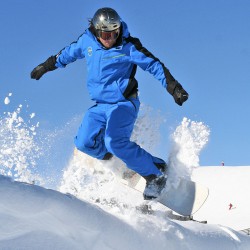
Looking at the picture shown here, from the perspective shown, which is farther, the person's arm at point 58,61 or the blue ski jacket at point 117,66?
the person's arm at point 58,61

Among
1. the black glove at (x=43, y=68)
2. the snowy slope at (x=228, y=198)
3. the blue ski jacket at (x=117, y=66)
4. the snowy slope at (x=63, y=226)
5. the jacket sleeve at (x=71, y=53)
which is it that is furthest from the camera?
the snowy slope at (x=228, y=198)

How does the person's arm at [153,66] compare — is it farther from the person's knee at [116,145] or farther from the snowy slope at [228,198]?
the snowy slope at [228,198]

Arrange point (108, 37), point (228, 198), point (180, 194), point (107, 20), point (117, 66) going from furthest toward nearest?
point (228, 198) → point (180, 194) → point (117, 66) → point (108, 37) → point (107, 20)

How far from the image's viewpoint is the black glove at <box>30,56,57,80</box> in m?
5.80

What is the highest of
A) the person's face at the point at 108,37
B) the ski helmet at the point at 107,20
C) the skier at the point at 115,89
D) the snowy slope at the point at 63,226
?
the ski helmet at the point at 107,20

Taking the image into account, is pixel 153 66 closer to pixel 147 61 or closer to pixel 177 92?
pixel 147 61

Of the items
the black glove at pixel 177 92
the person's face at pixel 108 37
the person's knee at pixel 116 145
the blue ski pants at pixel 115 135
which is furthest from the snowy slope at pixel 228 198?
the person's face at pixel 108 37

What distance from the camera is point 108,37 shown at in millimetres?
4945

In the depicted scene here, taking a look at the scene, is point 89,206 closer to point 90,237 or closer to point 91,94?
point 90,237

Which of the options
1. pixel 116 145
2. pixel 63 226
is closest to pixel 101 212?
Result: pixel 63 226

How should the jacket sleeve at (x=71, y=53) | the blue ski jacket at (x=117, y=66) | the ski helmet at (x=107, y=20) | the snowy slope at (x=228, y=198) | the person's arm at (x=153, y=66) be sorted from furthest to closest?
the snowy slope at (x=228, y=198) → the jacket sleeve at (x=71, y=53) → the blue ski jacket at (x=117, y=66) → the ski helmet at (x=107, y=20) → the person's arm at (x=153, y=66)

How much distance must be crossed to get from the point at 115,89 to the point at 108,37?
631mm

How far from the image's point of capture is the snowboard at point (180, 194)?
551cm

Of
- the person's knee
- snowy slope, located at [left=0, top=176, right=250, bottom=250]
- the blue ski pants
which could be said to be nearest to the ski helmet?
the blue ski pants
